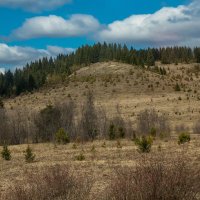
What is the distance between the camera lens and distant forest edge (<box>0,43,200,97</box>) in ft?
323

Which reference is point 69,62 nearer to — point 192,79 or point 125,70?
point 125,70

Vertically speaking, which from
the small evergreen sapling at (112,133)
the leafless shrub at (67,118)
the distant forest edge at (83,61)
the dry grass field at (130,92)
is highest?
the distant forest edge at (83,61)

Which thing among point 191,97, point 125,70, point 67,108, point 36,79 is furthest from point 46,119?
point 36,79

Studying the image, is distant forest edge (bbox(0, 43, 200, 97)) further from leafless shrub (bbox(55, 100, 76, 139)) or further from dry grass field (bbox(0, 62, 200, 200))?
leafless shrub (bbox(55, 100, 76, 139))

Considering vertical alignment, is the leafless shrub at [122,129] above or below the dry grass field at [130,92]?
below

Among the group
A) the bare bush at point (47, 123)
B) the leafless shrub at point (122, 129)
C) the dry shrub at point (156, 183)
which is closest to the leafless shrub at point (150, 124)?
the leafless shrub at point (122, 129)

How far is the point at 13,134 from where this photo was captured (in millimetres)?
39281

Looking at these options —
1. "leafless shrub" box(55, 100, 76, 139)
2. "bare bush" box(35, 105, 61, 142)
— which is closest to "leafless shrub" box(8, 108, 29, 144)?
"bare bush" box(35, 105, 61, 142)

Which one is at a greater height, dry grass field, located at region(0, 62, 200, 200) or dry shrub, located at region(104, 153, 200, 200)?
dry grass field, located at region(0, 62, 200, 200)

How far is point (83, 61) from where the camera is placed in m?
120

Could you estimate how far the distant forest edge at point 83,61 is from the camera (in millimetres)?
98438

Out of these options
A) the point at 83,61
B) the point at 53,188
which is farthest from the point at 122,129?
the point at 83,61

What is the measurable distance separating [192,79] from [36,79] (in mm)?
37237

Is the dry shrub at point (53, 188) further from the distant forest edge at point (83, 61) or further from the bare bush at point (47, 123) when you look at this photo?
the distant forest edge at point (83, 61)
